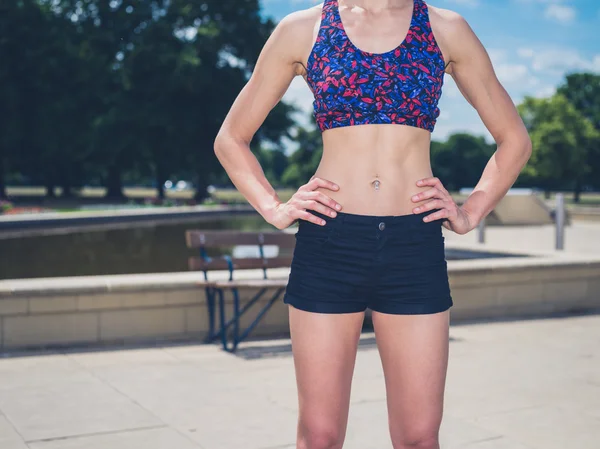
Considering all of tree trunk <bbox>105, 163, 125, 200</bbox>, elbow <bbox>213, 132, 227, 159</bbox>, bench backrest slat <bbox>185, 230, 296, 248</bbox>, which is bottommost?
tree trunk <bbox>105, 163, 125, 200</bbox>

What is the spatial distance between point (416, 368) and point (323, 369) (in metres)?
0.27

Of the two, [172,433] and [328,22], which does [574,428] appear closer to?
[172,433]

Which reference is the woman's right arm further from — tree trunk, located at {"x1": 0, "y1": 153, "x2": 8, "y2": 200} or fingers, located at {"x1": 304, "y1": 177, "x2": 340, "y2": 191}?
tree trunk, located at {"x1": 0, "y1": 153, "x2": 8, "y2": 200}

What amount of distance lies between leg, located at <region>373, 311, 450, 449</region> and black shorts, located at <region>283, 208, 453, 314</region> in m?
0.04

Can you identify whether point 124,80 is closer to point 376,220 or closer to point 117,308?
point 117,308

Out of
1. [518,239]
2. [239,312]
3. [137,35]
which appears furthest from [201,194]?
[239,312]

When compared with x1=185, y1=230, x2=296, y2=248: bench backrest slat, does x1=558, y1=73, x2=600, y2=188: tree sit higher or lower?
higher

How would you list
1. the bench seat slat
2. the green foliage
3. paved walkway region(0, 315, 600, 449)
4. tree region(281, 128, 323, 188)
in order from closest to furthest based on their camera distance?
paved walkway region(0, 315, 600, 449), the bench seat slat, the green foliage, tree region(281, 128, 323, 188)

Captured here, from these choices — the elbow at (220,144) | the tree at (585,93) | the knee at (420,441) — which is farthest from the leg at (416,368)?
the tree at (585,93)

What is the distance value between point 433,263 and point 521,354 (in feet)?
15.6

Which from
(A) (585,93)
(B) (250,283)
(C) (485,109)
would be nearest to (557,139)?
(A) (585,93)

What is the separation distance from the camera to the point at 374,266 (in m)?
2.36

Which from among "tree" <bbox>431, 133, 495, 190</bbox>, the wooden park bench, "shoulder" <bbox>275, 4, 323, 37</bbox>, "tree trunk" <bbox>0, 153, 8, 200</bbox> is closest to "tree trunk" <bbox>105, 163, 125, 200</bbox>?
"tree trunk" <bbox>0, 153, 8, 200</bbox>

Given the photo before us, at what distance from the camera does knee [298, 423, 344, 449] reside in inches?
97.5
